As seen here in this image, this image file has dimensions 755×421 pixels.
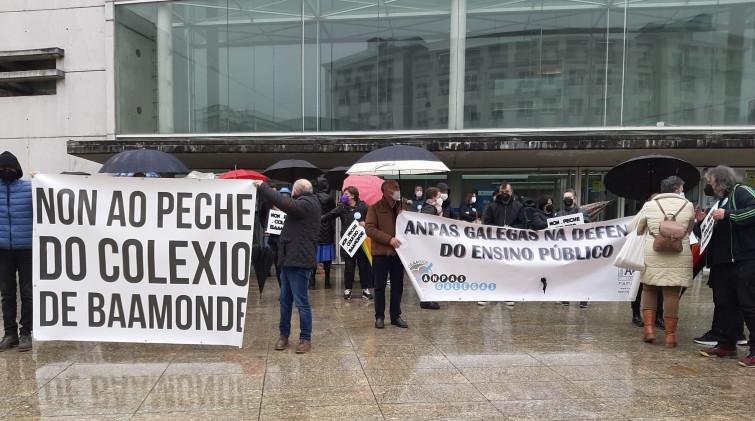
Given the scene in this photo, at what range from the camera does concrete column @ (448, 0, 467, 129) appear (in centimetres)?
1375

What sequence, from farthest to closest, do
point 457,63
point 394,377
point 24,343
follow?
point 457,63, point 24,343, point 394,377

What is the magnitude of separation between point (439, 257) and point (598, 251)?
212cm

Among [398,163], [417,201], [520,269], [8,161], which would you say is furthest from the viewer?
[417,201]

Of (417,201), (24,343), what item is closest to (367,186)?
(417,201)

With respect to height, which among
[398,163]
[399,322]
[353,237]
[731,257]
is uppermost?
[398,163]

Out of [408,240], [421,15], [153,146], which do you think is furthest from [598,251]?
[153,146]

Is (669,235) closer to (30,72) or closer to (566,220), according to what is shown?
(566,220)

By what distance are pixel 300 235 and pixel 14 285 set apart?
319 cm

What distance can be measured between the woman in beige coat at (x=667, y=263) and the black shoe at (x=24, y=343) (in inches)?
263

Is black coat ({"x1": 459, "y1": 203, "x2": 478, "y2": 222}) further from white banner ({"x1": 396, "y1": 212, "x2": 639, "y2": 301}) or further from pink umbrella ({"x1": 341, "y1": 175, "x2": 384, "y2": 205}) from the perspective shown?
white banner ({"x1": 396, "y1": 212, "x2": 639, "y2": 301})

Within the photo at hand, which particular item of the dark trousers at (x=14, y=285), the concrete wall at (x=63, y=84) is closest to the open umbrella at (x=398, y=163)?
the dark trousers at (x=14, y=285)

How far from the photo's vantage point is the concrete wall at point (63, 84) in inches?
577

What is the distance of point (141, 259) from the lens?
5336mm

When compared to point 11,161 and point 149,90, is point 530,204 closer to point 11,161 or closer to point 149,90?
point 11,161
